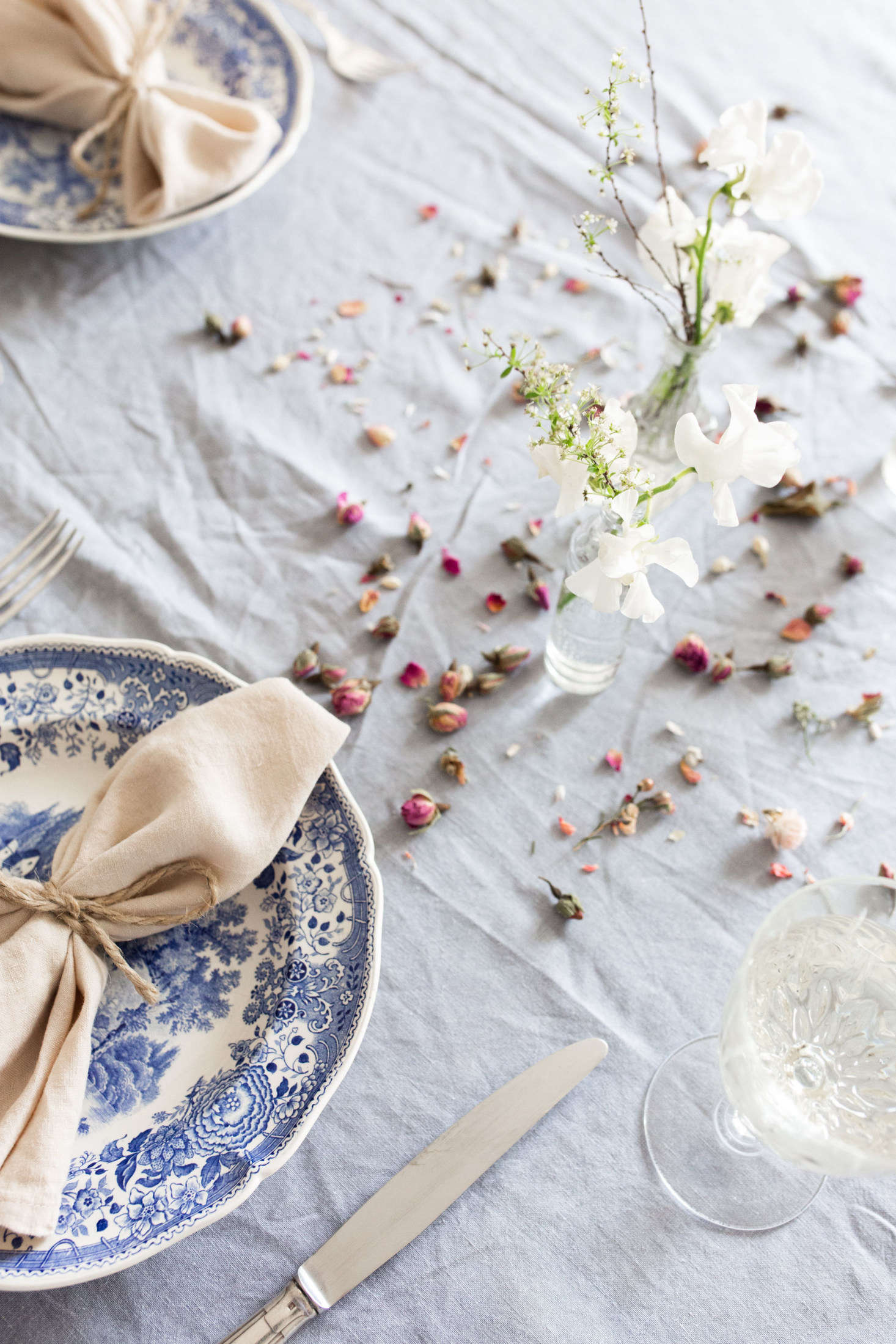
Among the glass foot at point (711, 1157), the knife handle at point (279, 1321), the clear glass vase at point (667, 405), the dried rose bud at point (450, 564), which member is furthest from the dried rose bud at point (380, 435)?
the knife handle at point (279, 1321)

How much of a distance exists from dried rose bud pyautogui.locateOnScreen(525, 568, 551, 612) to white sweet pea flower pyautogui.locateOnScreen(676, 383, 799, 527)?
0.34 metres

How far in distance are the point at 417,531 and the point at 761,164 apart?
1.47ft

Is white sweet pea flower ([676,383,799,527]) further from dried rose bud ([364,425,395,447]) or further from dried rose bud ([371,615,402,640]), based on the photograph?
dried rose bud ([364,425,395,447])

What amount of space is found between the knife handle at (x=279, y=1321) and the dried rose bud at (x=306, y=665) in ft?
1.63

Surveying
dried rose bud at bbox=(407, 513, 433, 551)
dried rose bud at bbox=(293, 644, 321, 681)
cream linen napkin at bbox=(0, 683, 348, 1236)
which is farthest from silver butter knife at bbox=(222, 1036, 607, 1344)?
dried rose bud at bbox=(407, 513, 433, 551)

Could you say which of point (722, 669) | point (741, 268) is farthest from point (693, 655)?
point (741, 268)

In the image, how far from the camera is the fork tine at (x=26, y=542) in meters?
0.98

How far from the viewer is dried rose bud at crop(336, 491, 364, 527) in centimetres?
102

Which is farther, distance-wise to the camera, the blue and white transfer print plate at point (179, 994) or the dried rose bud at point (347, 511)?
the dried rose bud at point (347, 511)

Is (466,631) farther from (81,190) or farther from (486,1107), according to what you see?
(81,190)

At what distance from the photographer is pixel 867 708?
0.96m

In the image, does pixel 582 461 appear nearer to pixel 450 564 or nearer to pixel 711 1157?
pixel 450 564

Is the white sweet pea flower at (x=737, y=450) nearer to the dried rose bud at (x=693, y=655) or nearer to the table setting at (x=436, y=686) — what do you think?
the table setting at (x=436, y=686)

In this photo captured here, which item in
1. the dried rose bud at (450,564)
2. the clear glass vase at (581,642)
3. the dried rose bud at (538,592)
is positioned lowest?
the dried rose bud at (450,564)
